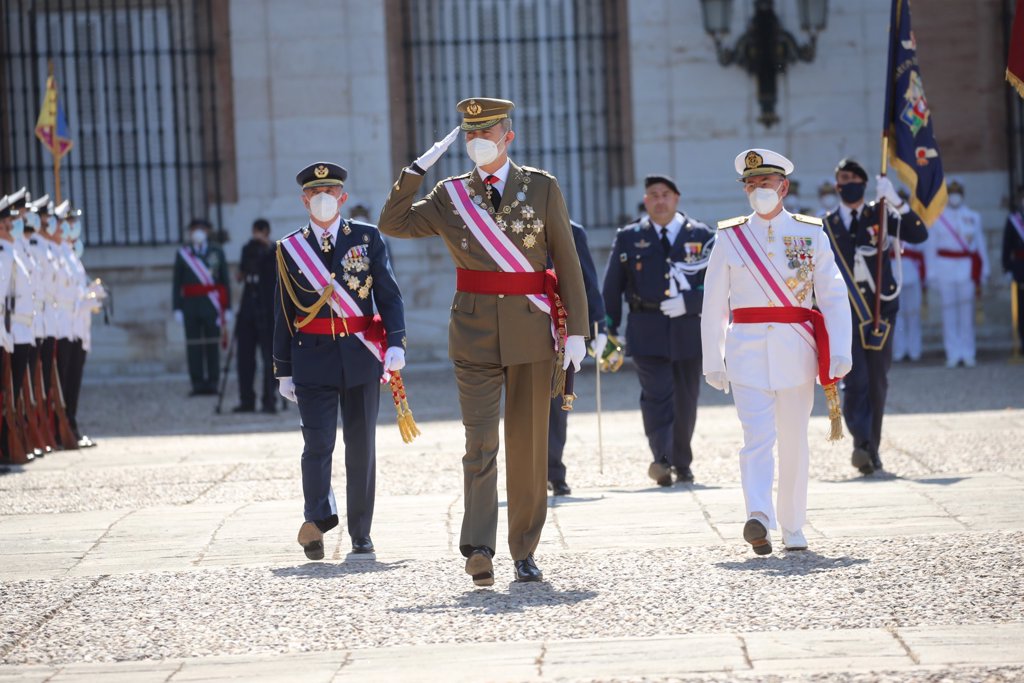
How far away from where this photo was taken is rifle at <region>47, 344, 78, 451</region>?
13.1 m

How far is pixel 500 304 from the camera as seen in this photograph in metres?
6.78

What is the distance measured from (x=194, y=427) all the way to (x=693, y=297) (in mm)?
6011

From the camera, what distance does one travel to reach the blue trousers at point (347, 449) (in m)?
7.72

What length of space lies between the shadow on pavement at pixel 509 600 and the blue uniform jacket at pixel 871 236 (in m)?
3.98

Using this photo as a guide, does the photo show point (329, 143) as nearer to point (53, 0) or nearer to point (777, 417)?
point (53, 0)

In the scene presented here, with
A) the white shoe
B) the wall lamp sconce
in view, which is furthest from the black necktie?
the wall lamp sconce

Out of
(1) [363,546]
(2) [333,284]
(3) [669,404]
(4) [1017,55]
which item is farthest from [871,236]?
(1) [363,546]

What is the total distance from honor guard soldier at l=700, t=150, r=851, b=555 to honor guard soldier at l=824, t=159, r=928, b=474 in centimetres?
253

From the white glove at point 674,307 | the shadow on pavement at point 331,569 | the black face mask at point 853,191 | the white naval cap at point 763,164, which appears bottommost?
the shadow on pavement at point 331,569

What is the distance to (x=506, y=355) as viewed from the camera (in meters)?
6.77

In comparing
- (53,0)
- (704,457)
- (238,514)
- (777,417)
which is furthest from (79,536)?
(53,0)

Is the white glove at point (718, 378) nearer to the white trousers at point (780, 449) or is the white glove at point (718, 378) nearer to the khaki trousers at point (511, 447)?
the white trousers at point (780, 449)

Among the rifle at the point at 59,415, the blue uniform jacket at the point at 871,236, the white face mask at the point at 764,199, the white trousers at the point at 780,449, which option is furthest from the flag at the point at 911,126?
the rifle at the point at 59,415

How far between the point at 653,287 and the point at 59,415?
17.2 ft
